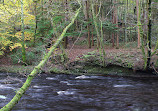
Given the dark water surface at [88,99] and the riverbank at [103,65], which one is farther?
the riverbank at [103,65]

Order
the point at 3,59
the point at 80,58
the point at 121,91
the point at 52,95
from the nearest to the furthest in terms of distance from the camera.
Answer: the point at 52,95, the point at 121,91, the point at 80,58, the point at 3,59

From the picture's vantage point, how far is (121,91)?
9594 millimetres

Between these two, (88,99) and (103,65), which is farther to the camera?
(103,65)

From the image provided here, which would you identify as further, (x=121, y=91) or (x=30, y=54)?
(x=30, y=54)

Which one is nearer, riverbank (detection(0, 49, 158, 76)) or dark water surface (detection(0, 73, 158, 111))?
dark water surface (detection(0, 73, 158, 111))

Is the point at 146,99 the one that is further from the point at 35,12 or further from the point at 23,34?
the point at 35,12

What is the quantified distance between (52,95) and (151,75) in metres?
9.12

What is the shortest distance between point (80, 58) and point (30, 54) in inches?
265

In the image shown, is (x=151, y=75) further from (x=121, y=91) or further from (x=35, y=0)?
(x=35, y=0)

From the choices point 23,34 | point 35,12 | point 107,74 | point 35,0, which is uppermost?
point 35,0

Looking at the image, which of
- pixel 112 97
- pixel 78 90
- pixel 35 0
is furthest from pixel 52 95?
pixel 35 0

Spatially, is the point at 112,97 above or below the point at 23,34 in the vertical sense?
below

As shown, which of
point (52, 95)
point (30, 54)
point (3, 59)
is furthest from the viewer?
point (3, 59)

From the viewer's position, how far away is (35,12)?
24.2m
